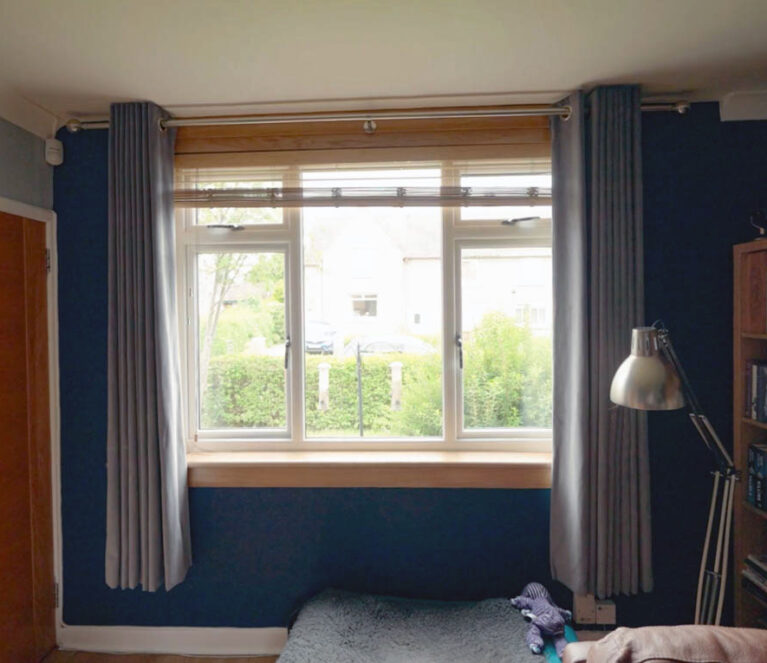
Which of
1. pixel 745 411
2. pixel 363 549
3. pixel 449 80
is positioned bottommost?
pixel 363 549

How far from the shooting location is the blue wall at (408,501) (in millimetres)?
1946

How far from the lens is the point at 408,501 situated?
6.59 ft

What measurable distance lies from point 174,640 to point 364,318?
1.75 m

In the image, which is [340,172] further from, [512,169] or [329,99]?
[512,169]

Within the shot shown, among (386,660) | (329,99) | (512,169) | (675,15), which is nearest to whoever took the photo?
(675,15)

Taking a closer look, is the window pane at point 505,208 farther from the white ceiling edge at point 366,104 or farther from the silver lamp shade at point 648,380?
the silver lamp shade at point 648,380

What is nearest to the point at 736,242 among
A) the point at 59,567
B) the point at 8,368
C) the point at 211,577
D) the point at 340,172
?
the point at 340,172

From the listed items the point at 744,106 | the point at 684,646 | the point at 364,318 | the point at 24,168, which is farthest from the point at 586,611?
the point at 24,168

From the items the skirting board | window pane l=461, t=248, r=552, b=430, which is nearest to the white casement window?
window pane l=461, t=248, r=552, b=430

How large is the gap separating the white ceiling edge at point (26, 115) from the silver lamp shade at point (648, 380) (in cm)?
260

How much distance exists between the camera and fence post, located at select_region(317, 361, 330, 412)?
2.18 metres

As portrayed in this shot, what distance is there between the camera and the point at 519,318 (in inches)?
83.0

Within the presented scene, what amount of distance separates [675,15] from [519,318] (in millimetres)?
1209

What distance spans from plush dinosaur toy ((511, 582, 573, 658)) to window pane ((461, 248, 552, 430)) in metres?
0.71
